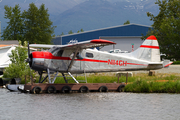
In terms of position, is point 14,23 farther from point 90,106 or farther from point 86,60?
point 90,106

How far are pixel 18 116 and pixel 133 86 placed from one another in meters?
7.32

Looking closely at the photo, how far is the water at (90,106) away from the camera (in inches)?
419

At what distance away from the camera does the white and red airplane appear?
50.2 ft

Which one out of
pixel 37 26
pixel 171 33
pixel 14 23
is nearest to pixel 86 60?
pixel 171 33

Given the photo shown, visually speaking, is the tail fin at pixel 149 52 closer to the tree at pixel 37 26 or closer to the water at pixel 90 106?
the water at pixel 90 106

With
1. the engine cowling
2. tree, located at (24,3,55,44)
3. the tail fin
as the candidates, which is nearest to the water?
the engine cowling

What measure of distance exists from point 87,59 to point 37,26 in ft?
107

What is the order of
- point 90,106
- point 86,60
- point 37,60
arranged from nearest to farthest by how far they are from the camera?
point 90,106 → point 37,60 → point 86,60

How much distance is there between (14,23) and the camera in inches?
1937

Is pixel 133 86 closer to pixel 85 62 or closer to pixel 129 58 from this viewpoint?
pixel 129 58

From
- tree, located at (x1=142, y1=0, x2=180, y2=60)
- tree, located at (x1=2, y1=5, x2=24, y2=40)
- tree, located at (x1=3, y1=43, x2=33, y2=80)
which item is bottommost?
tree, located at (x1=3, y1=43, x2=33, y2=80)

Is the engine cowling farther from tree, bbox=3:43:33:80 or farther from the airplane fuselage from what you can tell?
tree, bbox=3:43:33:80

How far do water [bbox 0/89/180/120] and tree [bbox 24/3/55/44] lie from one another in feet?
109

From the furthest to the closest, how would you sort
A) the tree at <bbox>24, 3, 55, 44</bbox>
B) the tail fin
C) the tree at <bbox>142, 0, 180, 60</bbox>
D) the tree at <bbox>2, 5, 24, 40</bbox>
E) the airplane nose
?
1. the tree at <bbox>2, 5, 24, 40</bbox>
2. the tree at <bbox>24, 3, 55, 44</bbox>
3. the tree at <bbox>142, 0, 180, 60</bbox>
4. the tail fin
5. the airplane nose
